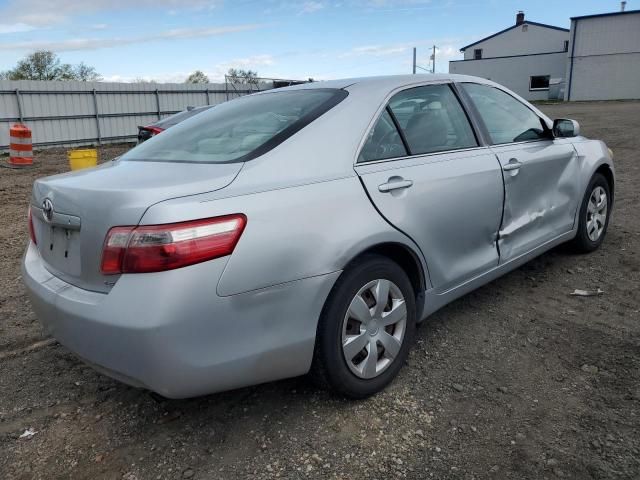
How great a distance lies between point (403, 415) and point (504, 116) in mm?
2246

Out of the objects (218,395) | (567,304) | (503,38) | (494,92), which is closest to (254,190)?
(218,395)

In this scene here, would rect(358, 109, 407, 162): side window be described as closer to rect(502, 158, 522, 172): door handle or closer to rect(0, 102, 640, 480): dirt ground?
rect(502, 158, 522, 172): door handle

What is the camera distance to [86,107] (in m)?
18.3

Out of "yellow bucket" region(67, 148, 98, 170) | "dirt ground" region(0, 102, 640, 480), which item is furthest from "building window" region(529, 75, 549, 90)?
"dirt ground" region(0, 102, 640, 480)

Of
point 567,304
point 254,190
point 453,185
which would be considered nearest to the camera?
point 254,190

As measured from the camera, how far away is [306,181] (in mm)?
2379

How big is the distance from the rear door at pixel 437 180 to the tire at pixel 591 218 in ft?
4.90

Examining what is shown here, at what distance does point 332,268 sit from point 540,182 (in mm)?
2145

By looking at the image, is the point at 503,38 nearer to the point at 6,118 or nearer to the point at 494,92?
the point at 6,118

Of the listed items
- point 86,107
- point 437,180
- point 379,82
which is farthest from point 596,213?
point 86,107

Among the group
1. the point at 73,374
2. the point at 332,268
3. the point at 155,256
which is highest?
the point at 155,256

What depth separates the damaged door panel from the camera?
348 cm

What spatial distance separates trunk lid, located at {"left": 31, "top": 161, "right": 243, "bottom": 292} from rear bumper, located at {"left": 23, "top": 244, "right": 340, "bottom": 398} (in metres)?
0.13

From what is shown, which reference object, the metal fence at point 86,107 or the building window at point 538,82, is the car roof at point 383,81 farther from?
the building window at point 538,82
